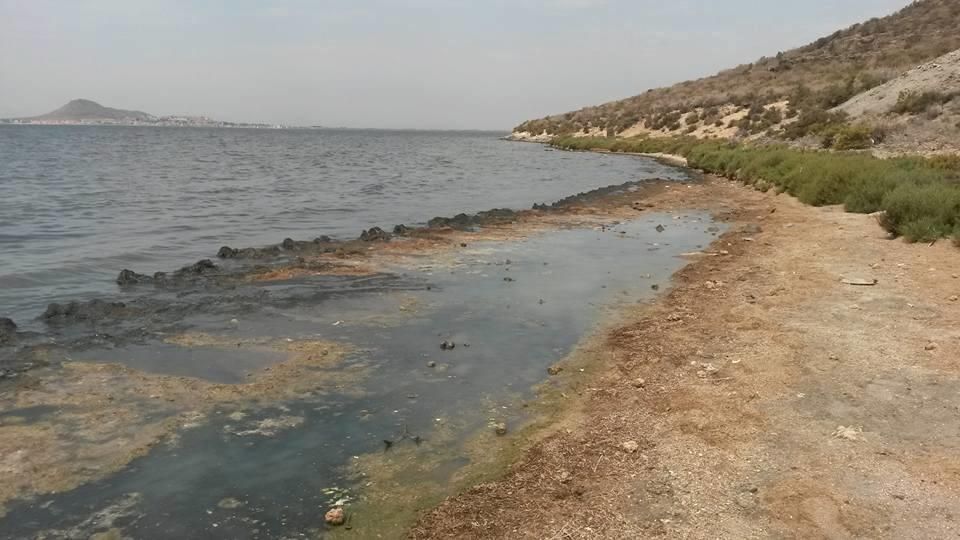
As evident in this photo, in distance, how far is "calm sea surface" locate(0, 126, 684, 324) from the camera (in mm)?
14838

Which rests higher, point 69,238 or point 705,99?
point 705,99

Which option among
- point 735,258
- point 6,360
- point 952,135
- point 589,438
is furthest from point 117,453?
point 952,135

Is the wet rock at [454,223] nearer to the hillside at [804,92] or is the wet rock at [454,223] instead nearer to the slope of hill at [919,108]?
the slope of hill at [919,108]

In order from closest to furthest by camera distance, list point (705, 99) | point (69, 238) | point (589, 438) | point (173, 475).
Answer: point (173, 475)
point (589, 438)
point (69, 238)
point (705, 99)

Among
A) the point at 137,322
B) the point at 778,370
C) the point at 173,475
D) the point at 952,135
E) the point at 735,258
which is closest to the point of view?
the point at 173,475

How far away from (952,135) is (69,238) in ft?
100.0

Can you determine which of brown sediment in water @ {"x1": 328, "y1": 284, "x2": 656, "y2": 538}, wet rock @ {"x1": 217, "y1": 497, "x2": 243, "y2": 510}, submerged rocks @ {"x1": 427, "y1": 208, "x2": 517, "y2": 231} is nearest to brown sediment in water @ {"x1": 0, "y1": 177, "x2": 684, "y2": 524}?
brown sediment in water @ {"x1": 328, "y1": 284, "x2": 656, "y2": 538}

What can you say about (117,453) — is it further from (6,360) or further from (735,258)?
(735,258)

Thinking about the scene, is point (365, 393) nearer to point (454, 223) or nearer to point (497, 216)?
point (454, 223)

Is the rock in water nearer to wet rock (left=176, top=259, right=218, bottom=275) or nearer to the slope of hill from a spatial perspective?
wet rock (left=176, top=259, right=218, bottom=275)

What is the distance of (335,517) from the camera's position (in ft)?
16.6

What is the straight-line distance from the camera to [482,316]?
34.9 feet

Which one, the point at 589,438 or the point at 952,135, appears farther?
the point at 952,135

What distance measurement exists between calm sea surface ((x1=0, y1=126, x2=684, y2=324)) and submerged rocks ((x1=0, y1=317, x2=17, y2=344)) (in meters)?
0.93
